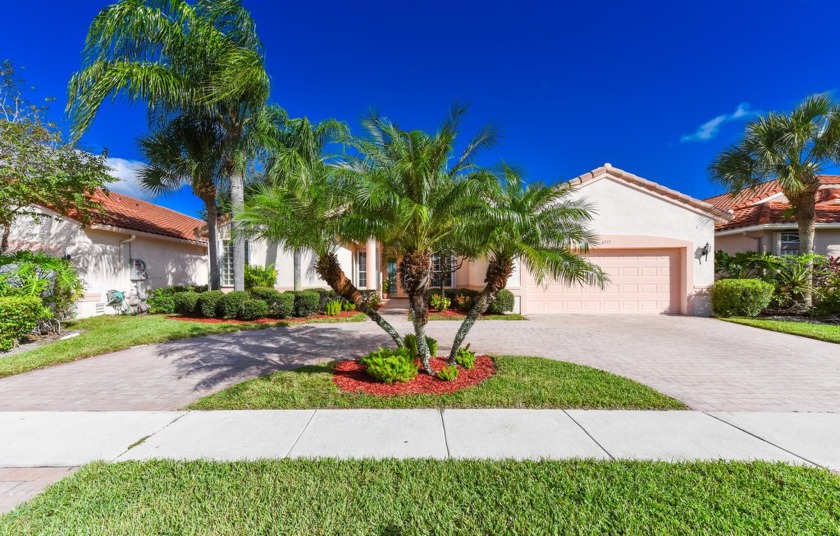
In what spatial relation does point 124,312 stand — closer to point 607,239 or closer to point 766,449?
point 766,449

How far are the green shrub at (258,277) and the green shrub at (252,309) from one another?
320cm

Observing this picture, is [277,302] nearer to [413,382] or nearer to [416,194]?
[413,382]

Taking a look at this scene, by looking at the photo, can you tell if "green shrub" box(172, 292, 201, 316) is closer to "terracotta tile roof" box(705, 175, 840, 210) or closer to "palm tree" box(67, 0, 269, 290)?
"palm tree" box(67, 0, 269, 290)

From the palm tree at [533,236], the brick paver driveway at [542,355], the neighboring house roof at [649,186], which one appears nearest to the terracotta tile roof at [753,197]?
the neighboring house roof at [649,186]

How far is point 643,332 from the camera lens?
9289 millimetres

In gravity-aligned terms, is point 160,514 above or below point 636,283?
below

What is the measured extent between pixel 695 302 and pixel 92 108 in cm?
2050

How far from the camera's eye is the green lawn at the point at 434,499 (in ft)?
7.77

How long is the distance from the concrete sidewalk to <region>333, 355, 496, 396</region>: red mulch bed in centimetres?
65

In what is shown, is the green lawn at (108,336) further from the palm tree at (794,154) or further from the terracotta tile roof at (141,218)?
the palm tree at (794,154)

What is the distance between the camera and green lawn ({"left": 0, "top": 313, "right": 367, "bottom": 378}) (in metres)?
6.62

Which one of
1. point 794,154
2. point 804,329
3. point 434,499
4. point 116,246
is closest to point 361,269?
point 116,246

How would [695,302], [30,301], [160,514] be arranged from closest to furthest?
[160,514]
[30,301]
[695,302]

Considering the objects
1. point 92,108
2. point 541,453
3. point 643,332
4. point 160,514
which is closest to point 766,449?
point 541,453
